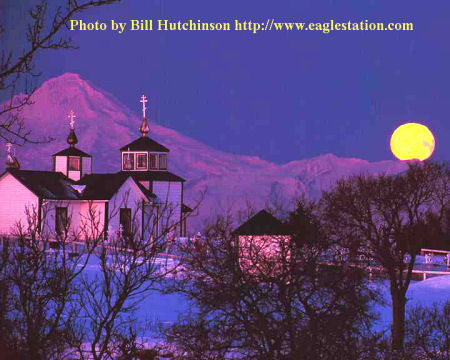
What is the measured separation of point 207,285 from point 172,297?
19.7 metres

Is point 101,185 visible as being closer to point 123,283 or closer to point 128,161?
point 128,161

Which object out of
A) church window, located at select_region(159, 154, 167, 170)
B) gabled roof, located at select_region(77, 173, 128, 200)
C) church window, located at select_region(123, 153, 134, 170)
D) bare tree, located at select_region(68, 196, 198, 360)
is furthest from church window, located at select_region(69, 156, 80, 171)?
bare tree, located at select_region(68, 196, 198, 360)

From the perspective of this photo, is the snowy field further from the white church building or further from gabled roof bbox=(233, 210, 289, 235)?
the white church building

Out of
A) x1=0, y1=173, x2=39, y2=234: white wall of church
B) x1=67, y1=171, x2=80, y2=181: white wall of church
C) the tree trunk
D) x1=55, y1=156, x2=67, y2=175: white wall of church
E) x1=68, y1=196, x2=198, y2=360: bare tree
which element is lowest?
the tree trunk

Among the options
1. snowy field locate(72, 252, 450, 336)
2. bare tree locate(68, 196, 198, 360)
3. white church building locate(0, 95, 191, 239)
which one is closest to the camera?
bare tree locate(68, 196, 198, 360)

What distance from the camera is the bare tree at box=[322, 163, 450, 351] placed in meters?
34.3

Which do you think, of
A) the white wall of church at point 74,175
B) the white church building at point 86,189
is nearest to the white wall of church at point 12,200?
the white church building at point 86,189

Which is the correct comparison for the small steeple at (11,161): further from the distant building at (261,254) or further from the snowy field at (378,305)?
the distant building at (261,254)

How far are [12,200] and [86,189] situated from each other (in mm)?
5694

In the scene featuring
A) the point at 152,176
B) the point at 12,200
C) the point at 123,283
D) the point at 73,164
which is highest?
the point at 73,164

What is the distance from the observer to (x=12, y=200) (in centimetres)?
6100

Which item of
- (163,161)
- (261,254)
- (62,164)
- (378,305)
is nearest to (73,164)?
(62,164)

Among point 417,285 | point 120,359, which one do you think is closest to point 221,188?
point 417,285

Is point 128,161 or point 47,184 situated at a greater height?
point 128,161
